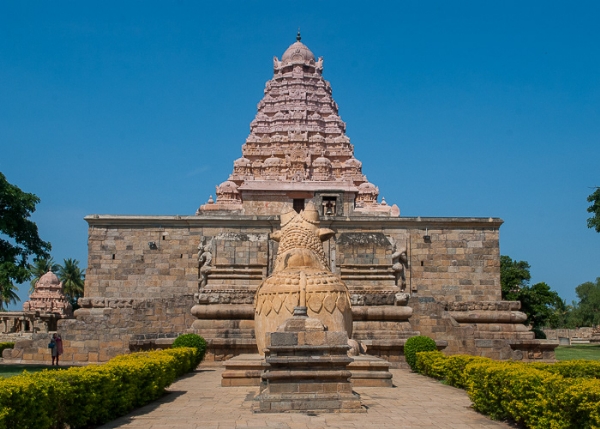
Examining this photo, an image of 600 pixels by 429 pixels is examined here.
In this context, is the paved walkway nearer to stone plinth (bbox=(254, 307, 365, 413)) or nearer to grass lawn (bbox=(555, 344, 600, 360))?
stone plinth (bbox=(254, 307, 365, 413))

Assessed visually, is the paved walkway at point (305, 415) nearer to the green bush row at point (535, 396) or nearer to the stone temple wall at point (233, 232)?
the green bush row at point (535, 396)

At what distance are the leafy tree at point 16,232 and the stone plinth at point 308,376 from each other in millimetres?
9708

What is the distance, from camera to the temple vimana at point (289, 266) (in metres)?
12.0

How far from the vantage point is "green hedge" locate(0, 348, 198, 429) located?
567 cm

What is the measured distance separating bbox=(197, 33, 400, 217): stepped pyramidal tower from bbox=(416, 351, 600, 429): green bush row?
27404mm

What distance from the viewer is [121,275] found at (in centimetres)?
2478

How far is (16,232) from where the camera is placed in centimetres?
1616

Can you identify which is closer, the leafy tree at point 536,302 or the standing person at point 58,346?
the standing person at point 58,346

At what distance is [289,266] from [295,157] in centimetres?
2908

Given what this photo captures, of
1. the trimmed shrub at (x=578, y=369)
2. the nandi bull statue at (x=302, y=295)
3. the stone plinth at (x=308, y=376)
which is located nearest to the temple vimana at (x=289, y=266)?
the nandi bull statue at (x=302, y=295)

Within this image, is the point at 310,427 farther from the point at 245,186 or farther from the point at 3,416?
the point at 245,186

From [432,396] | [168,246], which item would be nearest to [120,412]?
[432,396]

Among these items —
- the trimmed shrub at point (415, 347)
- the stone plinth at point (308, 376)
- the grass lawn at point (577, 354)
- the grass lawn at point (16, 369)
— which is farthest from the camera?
the grass lawn at point (577, 354)

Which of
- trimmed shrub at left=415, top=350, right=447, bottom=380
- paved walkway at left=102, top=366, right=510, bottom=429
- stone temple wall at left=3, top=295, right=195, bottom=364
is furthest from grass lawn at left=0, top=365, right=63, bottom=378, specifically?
trimmed shrub at left=415, top=350, right=447, bottom=380
